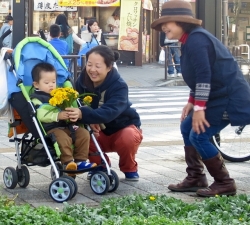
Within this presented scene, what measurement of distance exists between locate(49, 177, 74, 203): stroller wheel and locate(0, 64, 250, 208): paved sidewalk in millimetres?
64

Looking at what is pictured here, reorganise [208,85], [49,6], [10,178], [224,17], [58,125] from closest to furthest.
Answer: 1. [208,85]
2. [58,125]
3. [10,178]
4. [224,17]
5. [49,6]

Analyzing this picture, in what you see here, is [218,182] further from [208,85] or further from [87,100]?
[87,100]

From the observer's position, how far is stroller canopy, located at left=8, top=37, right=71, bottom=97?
22.2ft

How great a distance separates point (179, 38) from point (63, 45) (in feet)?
28.6

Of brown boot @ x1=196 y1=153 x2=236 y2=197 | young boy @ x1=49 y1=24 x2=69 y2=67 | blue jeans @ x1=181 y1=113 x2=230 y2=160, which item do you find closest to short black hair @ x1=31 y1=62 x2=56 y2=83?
blue jeans @ x1=181 y1=113 x2=230 y2=160

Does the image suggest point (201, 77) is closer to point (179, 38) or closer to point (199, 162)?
point (179, 38)

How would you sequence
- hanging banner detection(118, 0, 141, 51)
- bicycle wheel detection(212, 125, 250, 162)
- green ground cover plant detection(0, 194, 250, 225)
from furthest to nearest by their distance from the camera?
hanging banner detection(118, 0, 141, 51) → bicycle wheel detection(212, 125, 250, 162) → green ground cover plant detection(0, 194, 250, 225)

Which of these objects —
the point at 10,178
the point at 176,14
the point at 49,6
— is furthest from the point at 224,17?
the point at 49,6

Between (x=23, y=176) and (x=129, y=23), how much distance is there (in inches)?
777

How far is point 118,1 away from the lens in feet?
87.0

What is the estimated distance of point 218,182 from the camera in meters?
6.47

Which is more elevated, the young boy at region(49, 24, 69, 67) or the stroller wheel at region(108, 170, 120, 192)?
the young boy at region(49, 24, 69, 67)

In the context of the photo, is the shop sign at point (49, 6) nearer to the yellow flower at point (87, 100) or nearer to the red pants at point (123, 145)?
the red pants at point (123, 145)

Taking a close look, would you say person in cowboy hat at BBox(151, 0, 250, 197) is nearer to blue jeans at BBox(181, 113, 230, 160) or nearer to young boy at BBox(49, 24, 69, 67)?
blue jeans at BBox(181, 113, 230, 160)
